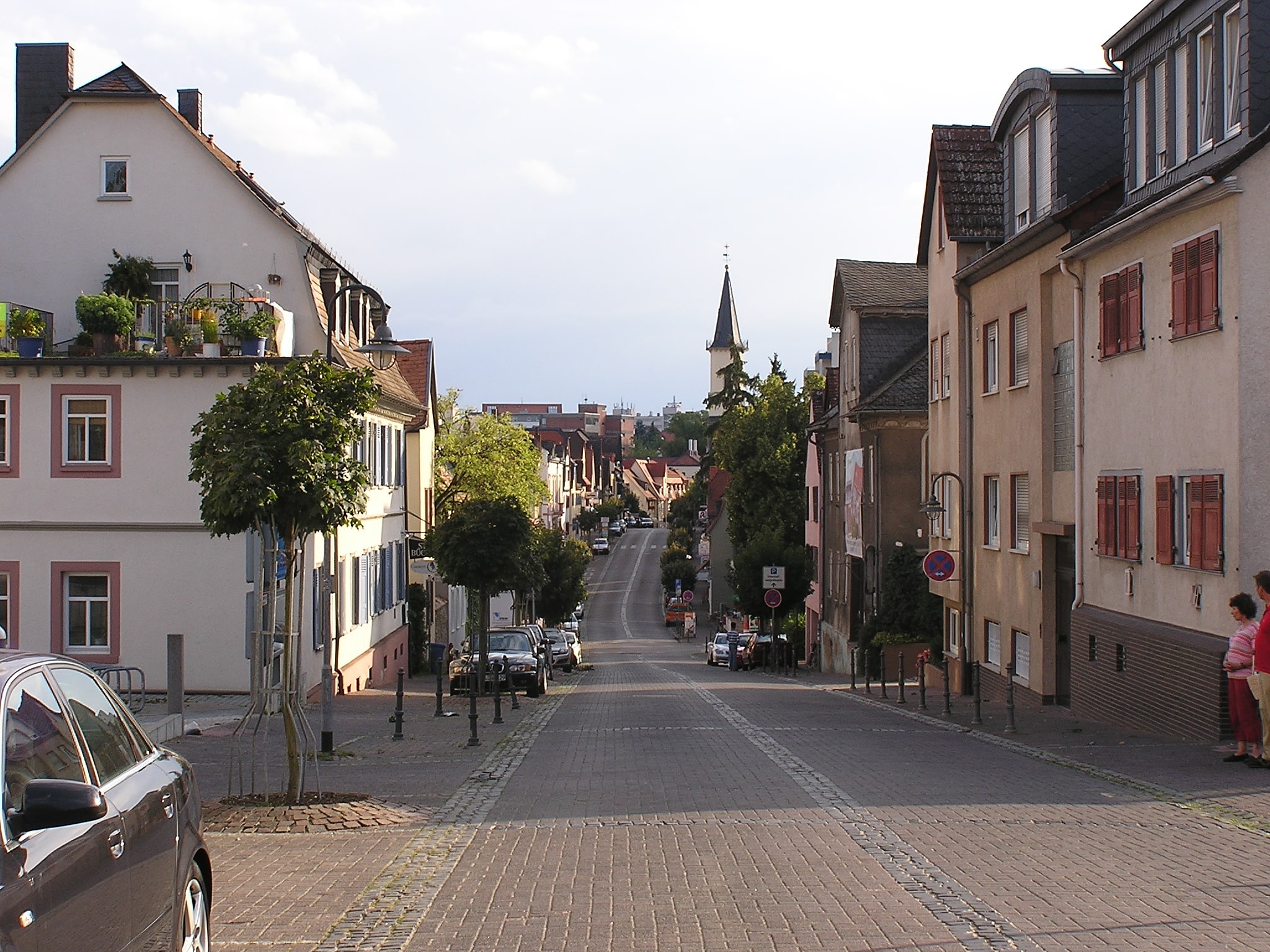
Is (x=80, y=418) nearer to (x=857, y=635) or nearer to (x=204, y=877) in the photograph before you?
(x=204, y=877)

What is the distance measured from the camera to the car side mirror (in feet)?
13.7

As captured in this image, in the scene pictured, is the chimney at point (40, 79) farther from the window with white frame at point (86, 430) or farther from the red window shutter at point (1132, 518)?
the red window shutter at point (1132, 518)

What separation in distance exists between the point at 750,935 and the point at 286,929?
8.08ft

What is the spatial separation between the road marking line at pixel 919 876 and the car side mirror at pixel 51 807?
4.27 metres

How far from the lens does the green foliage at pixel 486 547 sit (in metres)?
28.8

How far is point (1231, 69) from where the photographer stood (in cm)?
1600

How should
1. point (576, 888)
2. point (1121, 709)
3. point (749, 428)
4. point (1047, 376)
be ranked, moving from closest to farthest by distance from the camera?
point (576, 888)
point (1121, 709)
point (1047, 376)
point (749, 428)

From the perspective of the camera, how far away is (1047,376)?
74.0ft

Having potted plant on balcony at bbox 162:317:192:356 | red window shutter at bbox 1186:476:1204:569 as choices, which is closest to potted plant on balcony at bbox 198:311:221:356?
potted plant on balcony at bbox 162:317:192:356

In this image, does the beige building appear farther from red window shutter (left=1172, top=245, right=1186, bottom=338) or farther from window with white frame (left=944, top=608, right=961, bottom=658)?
red window shutter (left=1172, top=245, right=1186, bottom=338)

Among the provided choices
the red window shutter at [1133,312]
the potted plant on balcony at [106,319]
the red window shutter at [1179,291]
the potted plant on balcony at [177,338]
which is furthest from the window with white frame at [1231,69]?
the potted plant on balcony at [106,319]

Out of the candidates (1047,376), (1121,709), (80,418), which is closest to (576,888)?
(1121,709)

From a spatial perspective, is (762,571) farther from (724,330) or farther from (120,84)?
(724,330)

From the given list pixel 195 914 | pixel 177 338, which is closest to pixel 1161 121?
pixel 195 914
